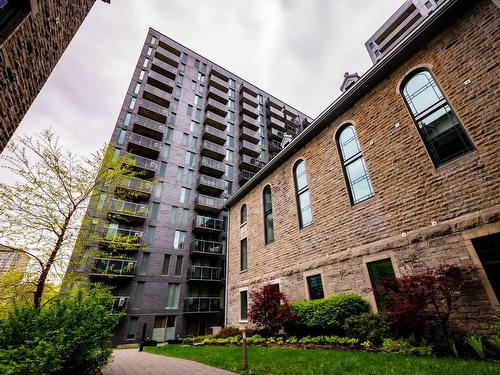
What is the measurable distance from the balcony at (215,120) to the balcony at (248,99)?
277 inches

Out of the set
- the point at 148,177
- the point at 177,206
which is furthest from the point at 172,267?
the point at 148,177

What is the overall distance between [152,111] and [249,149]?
13214 millimetres

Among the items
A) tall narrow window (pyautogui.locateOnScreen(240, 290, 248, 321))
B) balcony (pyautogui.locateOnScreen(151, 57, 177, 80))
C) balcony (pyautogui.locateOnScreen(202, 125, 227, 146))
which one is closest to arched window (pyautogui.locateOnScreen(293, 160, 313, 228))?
tall narrow window (pyautogui.locateOnScreen(240, 290, 248, 321))

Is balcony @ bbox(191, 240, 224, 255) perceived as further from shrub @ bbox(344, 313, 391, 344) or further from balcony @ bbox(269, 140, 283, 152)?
balcony @ bbox(269, 140, 283, 152)

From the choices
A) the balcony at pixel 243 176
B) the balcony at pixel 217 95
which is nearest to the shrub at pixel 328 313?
the balcony at pixel 243 176

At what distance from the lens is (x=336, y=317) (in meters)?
7.61

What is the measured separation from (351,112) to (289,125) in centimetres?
3112

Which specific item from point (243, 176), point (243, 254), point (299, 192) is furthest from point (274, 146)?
point (299, 192)

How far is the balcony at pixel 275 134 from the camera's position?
37.7 m

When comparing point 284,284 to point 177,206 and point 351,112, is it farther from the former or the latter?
point 177,206

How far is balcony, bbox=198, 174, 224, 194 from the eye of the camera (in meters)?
26.2

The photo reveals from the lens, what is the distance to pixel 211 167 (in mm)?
27734

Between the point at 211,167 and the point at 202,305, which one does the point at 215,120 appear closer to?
the point at 211,167

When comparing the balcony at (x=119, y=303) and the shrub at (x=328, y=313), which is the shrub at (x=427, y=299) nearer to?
the shrub at (x=328, y=313)
